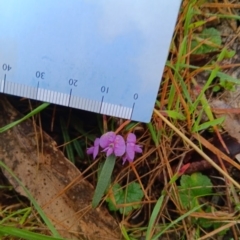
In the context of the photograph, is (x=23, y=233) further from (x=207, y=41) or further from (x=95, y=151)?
(x=207, y=41)

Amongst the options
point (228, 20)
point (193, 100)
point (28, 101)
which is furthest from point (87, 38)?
point (228, 20)

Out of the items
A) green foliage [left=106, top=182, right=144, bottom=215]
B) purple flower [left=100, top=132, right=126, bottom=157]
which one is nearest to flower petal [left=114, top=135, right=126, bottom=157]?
purple flower [left=100, top=132, right=126, bottom=157]

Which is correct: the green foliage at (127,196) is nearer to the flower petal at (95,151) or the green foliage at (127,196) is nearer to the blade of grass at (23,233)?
the flower petal at (95,151)

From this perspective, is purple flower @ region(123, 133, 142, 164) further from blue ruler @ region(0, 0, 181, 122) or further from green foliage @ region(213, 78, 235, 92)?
green foliage @ region(213, 78, 235, 92)

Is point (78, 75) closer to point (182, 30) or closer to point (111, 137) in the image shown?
point (111, 137)

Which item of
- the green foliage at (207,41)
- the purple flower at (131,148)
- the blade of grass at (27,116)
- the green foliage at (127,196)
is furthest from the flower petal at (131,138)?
the green foliage at (207,41)

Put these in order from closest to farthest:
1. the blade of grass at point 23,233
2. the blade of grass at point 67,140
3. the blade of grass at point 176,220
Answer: the blade of grass at point 23,233, the blade of grass at point 176,220, the blade of grass at point 67,140

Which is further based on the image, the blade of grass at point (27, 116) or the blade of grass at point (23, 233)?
the blade of grass at point (27, 116)
